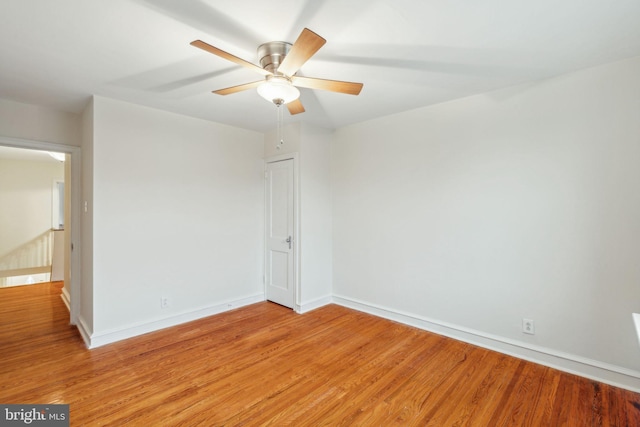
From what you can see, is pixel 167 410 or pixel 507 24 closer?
pixel 507 24

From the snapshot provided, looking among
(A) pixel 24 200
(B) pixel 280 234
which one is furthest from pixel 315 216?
(A) pixel 24 200

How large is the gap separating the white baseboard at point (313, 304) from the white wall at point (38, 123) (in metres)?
3.30

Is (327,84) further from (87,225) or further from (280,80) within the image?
(87,225)

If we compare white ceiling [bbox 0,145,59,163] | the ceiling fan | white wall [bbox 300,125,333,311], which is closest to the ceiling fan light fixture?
the ceiling fan

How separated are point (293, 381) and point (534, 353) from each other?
214cm

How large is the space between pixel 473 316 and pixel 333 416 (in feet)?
5.97

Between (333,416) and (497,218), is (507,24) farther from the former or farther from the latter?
(333,416)

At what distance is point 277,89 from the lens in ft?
6.40

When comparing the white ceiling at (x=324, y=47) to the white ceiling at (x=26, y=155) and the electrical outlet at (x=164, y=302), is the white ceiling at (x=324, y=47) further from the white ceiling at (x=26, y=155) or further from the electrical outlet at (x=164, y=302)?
the white ceiling at (x=26, y=155)

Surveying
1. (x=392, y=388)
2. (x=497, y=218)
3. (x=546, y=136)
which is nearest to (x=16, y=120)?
(x=392, y=388)

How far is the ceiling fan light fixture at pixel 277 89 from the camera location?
6.33 feet

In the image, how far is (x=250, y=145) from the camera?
13.6 ft

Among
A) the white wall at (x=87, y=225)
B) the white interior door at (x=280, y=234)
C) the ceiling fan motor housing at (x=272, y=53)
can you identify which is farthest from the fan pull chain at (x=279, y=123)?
the white wall at (x=87, y=225)

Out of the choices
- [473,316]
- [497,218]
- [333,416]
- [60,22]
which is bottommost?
[333,416]
